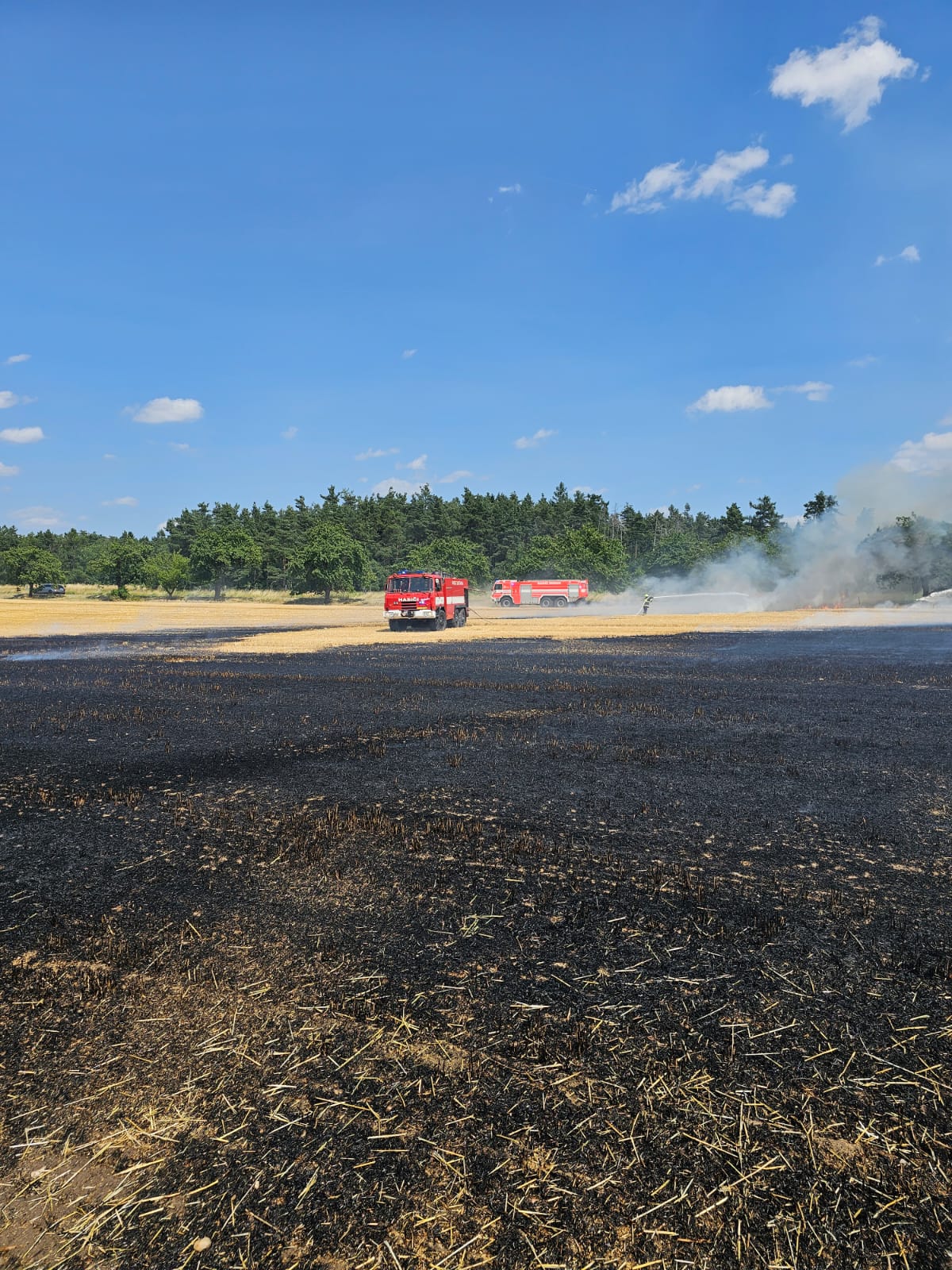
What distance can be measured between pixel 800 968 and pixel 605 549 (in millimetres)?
85216

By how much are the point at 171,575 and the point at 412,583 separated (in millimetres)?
69421

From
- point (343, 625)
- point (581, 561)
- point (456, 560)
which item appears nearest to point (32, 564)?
point (456, 560)

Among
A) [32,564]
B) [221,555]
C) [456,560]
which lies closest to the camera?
[456,560]

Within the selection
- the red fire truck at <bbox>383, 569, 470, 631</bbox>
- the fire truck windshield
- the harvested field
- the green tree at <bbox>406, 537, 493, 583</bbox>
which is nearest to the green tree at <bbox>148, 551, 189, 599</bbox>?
the green tree at <bbox>406, 537, 493, 583</bbox>

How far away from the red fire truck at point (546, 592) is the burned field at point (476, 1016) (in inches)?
2223

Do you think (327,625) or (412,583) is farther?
(327,625)

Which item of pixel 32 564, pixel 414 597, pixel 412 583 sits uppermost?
pixel 32 564

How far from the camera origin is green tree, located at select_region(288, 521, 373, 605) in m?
80.3

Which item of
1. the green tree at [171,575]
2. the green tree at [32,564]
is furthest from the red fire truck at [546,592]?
the green tree at [32,564]

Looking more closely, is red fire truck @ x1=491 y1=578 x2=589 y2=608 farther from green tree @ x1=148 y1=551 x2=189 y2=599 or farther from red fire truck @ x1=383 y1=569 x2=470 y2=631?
green tree @ x1=148 y1=551 x2=189 y2=599

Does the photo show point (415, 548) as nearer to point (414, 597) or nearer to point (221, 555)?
point (221, 555)

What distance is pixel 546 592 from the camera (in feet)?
210

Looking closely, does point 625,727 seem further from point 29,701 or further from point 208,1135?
point 29,701

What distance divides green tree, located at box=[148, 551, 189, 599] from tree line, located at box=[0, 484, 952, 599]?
234 millimetres
